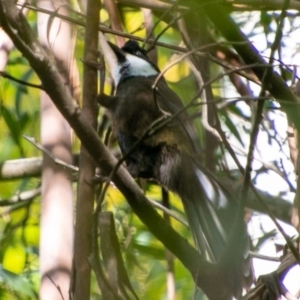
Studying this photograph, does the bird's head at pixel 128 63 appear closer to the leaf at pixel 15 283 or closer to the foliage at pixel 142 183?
the foliage at pixel 142 183

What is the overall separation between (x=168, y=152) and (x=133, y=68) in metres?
0.45

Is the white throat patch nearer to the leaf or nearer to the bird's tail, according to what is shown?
the bird's tail

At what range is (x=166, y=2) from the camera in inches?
78.9

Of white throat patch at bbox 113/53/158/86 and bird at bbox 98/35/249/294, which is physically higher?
white throat patch at bbox 113/53/158/86

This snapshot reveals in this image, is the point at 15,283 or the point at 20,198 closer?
the point at 15,283

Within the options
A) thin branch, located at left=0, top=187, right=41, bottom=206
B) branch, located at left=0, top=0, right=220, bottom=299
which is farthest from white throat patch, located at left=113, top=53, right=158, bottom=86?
branch, located at left=0, top=0, right=220, bottom=299

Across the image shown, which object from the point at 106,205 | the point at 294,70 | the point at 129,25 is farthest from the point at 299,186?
the point at 129,25

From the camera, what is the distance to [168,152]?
2277 millimetres

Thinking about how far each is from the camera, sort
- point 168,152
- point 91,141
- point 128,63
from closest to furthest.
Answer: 1. point 91,141
2. point 168,152
3. point 128,63

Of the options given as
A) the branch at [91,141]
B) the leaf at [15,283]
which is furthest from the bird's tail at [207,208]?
the leaf at [15,283]

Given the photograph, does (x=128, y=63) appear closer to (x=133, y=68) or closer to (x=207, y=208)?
(x=133, y=68)

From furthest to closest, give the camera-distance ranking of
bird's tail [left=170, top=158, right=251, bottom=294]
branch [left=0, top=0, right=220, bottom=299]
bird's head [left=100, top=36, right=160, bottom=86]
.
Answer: bird's head [left=100, top=36, right=160, bottom=86], bird's tail [left=170, top=158, right=251, bottom=294], branch [left=0, top=0, right=220, bottom=299]

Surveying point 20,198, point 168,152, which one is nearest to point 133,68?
point 168,152

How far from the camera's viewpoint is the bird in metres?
2.02
